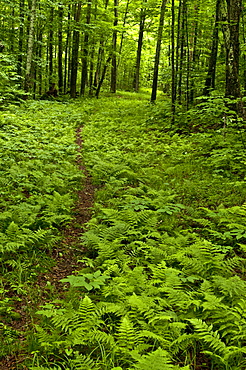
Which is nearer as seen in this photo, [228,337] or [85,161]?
[228,337]

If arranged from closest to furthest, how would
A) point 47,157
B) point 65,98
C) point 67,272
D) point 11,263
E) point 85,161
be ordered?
point 11,263 → point 67,272 → point 47,157 → point 85,161 → point 65,98

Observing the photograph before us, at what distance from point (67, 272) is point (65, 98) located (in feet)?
68.1

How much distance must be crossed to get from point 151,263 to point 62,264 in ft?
4.28

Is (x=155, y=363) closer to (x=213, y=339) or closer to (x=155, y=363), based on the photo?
(x=155, y=363)

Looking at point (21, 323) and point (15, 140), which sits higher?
point (15, 140)

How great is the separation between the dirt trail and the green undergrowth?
5.3 inches

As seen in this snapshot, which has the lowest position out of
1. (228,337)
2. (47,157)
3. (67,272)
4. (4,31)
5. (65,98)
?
(67,272)

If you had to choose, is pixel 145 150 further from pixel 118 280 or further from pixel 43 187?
pixel 118 280

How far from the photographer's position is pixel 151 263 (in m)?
4.02

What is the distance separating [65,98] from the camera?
74.2ft

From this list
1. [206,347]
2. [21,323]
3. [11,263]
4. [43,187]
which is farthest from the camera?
[43,187]

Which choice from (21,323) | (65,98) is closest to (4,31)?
(65,98)

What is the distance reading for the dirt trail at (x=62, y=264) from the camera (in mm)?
2557

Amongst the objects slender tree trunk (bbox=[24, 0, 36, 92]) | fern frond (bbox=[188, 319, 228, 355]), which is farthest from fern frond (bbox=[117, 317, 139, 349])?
slender tree trunk (bbox=[24, 0, 36, 92])
